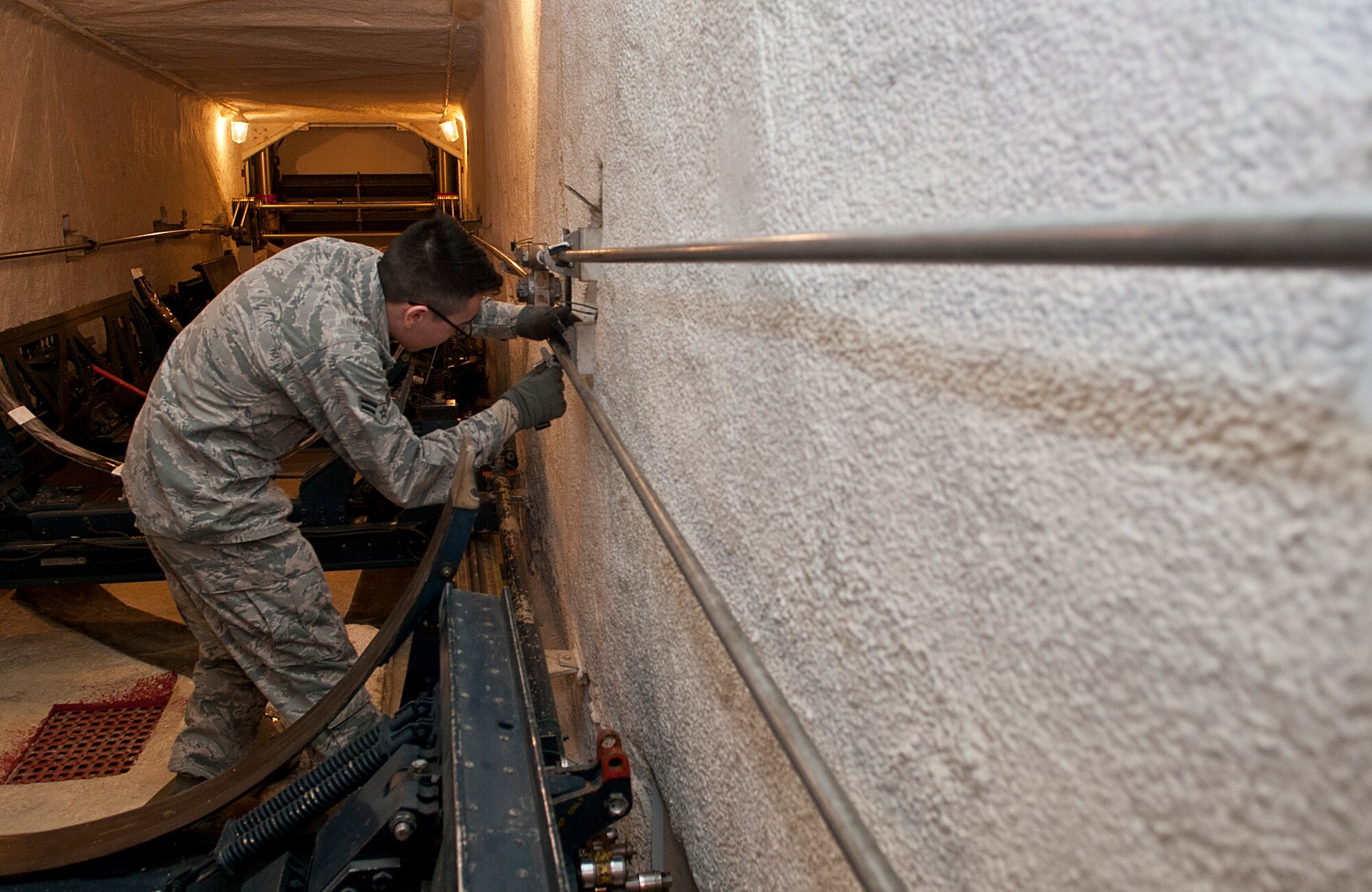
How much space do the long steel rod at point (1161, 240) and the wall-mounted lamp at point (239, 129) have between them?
11145 mm

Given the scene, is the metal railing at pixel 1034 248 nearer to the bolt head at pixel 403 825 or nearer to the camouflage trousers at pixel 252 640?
the bolt head at pixel 403 825

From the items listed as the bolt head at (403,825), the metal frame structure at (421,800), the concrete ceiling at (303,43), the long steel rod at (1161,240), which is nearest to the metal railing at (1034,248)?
the long steel rod at (1161,240)

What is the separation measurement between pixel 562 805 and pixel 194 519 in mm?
1515

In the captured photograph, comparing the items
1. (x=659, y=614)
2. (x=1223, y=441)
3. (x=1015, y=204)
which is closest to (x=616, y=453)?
(x=659, y=614)

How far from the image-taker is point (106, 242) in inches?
219

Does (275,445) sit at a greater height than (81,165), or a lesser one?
lesser

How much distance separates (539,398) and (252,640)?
3.65ft

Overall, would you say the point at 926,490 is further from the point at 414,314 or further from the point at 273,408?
the point at 273,408

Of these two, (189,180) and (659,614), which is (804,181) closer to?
(659,614)

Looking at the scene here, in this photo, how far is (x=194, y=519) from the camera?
2.22 m

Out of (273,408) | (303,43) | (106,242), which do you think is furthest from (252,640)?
(303,43)

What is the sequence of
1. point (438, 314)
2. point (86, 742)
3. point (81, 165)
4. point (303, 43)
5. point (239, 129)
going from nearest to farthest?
point (438, 314), point (86, 742), point (81, 165), point (303, 43), point (239, 129)

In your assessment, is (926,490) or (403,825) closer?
(926,490)

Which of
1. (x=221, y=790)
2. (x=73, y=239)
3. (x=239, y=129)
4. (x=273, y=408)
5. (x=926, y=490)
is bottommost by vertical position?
(x=221, y=790)
